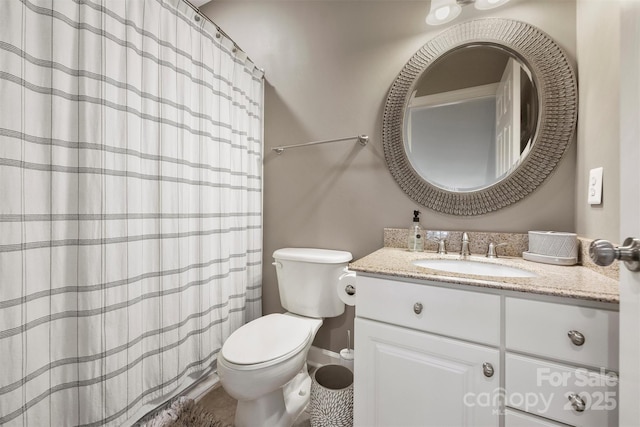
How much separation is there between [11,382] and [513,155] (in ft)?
6.62

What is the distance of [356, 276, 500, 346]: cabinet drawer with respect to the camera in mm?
825

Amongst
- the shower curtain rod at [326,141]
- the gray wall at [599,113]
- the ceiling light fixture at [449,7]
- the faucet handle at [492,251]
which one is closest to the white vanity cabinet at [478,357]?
the gray wall at [599,113]

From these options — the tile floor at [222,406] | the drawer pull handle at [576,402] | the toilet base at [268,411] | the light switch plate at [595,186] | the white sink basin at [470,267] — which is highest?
the light switch plate at [595,186]

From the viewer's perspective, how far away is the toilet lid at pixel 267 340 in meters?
1.09

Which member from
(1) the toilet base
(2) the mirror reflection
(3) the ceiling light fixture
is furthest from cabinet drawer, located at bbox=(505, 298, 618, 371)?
(3) the ceiling light fixture

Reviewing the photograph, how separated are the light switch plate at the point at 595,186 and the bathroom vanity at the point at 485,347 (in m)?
0.26

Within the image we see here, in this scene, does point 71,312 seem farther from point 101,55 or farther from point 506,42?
point 506,42

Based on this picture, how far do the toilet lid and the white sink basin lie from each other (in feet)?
2.10

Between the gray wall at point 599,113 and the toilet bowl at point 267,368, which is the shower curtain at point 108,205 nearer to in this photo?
the toilet bowl at point 267,368

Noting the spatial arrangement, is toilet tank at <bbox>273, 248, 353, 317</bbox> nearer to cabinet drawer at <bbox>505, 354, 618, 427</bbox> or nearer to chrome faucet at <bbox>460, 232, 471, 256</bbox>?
chrome faucet at <bbox>460, 232, 471, 256</bbox>

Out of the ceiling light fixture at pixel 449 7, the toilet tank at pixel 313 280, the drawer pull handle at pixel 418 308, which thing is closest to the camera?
the drawer pull handle at pixel 418 308

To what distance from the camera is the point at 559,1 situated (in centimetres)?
Answer: 118

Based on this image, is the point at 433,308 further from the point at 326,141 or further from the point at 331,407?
the point at 326,141

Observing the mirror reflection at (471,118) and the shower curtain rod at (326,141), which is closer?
the mirror reflection at (471,118)
